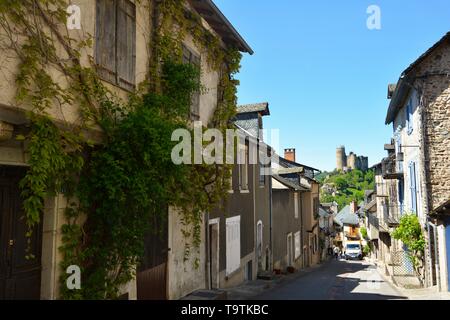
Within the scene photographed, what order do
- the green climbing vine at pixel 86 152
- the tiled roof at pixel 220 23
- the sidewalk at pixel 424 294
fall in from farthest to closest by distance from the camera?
the sidewalk at pixel 424 294 → the tiled roof at pixel 220 23 → the green climbing vine at pixel 86 152

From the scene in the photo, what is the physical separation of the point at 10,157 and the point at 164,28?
4.27 metres

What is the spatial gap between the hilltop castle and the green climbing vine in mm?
123388

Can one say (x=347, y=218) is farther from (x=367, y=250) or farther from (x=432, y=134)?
(x=432, y=134)

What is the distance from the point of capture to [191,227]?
28.5 feet

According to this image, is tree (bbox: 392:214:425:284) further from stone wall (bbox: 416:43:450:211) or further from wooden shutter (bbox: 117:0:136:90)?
wooden shutter (bbox: 117:0:136:90)

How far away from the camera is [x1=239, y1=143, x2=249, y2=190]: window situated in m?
13.9

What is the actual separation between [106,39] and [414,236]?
47.6 ft

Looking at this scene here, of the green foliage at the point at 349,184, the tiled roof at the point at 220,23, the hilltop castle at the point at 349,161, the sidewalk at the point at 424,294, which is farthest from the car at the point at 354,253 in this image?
the hilltop castle at the point at 349,161

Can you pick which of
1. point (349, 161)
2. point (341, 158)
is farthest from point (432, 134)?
point (341, 158)

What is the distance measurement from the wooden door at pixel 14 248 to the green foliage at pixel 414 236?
14.5 metres

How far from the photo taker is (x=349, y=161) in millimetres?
123938

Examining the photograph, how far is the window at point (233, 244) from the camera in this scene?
12.0 m

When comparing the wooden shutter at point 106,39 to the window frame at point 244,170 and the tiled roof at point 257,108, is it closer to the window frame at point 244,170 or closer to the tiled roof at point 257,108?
the window frame at point 244,170

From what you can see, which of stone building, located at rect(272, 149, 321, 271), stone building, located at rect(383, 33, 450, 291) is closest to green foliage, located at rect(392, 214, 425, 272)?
stone building, located at rect(383, 33, 450, 291)
